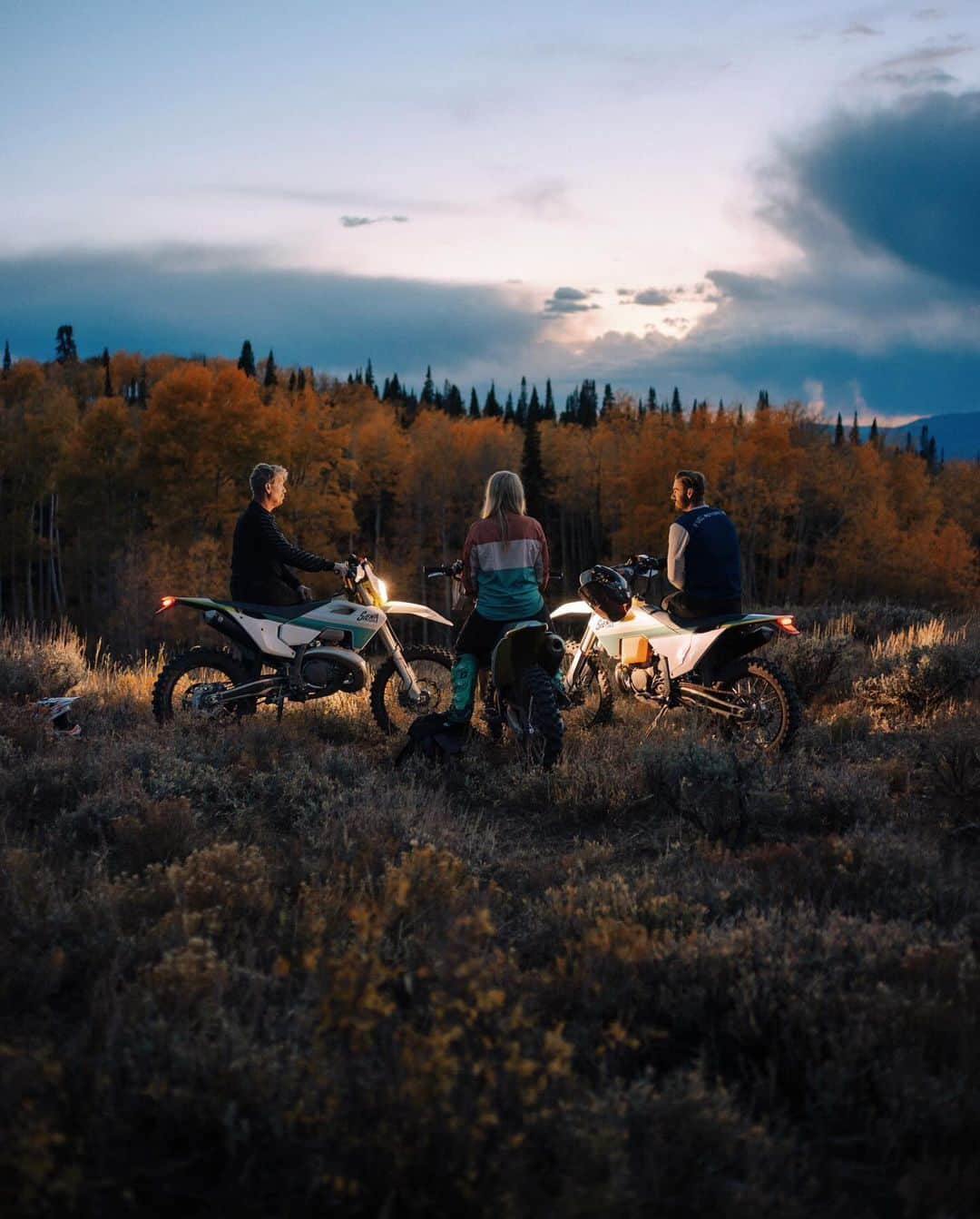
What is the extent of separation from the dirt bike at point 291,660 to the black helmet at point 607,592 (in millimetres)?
1250

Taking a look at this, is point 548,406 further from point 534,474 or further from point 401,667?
point 401,667

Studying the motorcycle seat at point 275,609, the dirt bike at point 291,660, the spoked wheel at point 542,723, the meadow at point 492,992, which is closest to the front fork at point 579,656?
the dirt bike at point 291,660

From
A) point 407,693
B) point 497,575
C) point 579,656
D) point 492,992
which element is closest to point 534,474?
point 579,656

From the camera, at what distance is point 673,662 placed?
25.0ft

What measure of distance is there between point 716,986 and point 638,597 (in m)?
5.01

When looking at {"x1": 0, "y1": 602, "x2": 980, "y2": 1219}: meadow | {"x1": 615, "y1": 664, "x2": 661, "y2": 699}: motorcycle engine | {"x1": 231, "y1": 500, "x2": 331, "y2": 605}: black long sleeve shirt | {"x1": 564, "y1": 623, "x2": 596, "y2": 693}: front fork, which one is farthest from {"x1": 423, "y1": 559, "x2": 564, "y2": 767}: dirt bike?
{"x1": 231, "y1": 500, "x2": 331, "y2": 605}: black long sleeve shirt

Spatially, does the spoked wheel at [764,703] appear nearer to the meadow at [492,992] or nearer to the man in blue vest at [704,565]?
the man in blue vest at [704,565]

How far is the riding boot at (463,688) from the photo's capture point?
694 centimetres

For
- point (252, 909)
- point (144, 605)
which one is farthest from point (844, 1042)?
point (144, 605)

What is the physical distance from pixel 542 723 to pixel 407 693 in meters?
1.88

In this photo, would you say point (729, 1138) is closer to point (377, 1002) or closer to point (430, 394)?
point (377, 1002)

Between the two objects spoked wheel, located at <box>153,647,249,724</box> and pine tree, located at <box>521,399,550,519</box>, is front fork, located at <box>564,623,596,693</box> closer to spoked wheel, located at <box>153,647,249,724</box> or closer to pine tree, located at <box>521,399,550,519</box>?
spoked wheel, located at <box>153,647,249,724</box>

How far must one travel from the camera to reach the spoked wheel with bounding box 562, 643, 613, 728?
27.2 ft

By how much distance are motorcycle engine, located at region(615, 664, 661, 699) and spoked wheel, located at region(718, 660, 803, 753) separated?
24.3 inches
